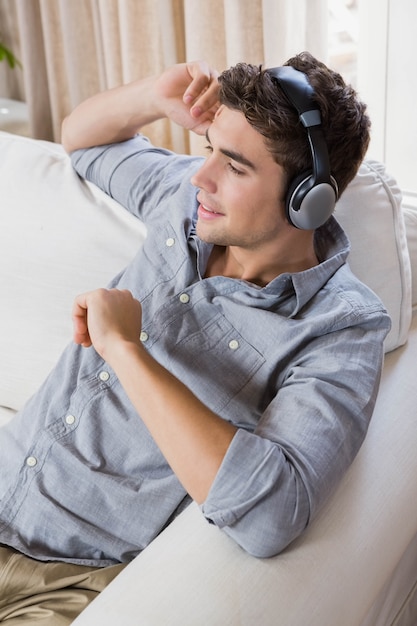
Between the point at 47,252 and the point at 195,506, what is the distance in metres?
0.64

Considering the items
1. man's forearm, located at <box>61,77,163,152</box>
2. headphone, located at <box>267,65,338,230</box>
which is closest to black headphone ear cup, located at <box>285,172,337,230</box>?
headphone, located at <box>267,65,338,230</box>

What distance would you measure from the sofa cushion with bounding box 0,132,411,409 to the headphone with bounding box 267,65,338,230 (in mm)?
300

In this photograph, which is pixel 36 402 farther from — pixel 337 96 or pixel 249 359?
pixel 337 96

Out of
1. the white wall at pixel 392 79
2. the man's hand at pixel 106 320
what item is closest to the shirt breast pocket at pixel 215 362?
the man's hand at pixel 106 320

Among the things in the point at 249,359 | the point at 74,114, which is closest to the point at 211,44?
the point at 74,114

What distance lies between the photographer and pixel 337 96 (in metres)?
1.21

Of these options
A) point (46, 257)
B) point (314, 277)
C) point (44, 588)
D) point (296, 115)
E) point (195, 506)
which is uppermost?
point (296, 115)

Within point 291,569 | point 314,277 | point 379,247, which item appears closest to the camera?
point 291,569

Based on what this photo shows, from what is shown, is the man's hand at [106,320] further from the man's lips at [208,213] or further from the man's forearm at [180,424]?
the man's lips at [208,213]

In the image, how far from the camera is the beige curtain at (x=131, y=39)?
6.06 ft

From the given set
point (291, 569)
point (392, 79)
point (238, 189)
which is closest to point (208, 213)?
point (238, 189)

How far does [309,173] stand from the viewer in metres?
1.19

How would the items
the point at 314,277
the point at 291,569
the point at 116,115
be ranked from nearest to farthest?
the point at 291,569 → the point at 314,277 → the point at 116,115

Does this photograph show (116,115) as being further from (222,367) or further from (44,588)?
(44,588)
